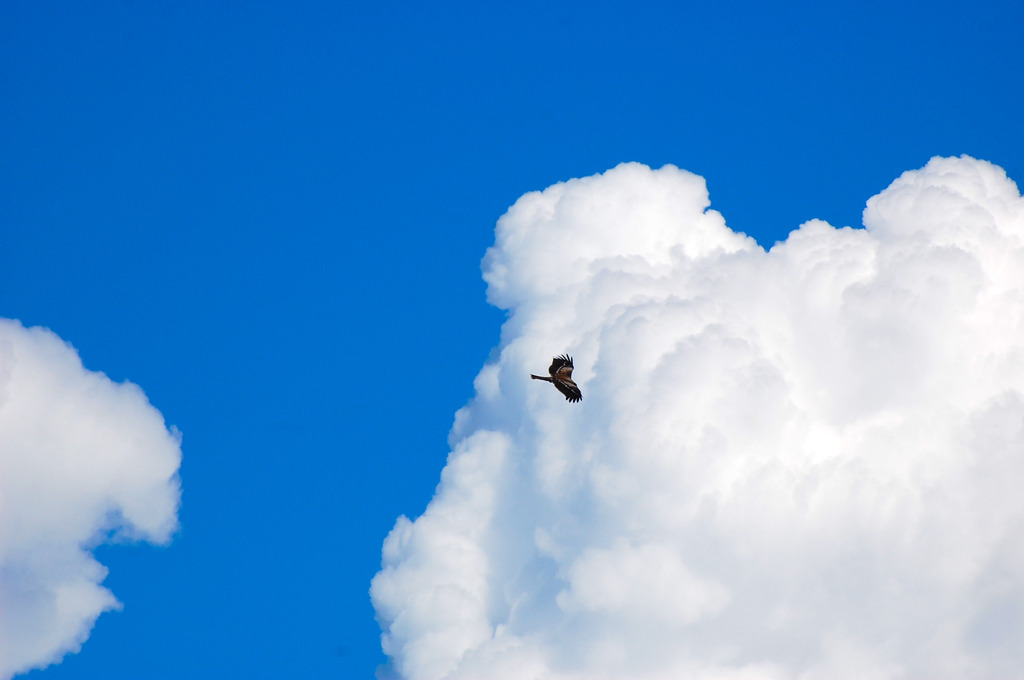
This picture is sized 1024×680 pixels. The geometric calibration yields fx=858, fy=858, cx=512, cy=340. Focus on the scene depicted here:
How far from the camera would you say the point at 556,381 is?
78312 mm
